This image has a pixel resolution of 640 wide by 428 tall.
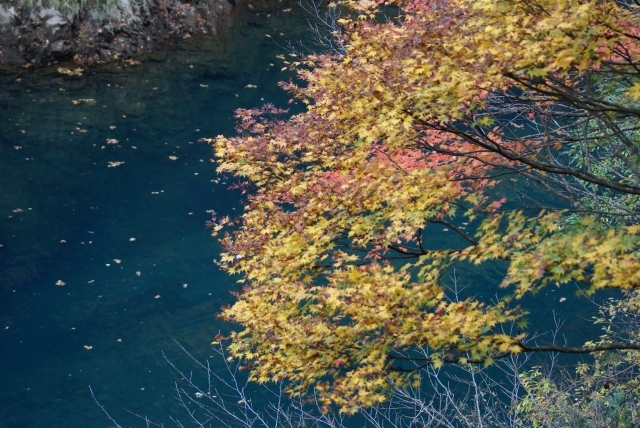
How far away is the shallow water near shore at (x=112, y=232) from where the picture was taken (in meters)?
9.59

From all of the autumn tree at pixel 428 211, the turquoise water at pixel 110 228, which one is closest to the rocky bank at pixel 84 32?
the turquoise water at pixel 110 228

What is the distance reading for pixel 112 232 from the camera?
12.8 metres

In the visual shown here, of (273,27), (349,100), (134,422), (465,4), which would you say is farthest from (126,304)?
(273,27)

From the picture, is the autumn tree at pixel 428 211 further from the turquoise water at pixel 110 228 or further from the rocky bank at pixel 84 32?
the rocky bank at pixel 84 32

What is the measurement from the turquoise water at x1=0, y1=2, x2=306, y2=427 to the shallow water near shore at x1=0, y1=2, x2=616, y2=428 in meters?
0.03

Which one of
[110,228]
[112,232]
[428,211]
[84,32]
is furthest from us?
[84,32]

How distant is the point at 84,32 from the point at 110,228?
8282mm

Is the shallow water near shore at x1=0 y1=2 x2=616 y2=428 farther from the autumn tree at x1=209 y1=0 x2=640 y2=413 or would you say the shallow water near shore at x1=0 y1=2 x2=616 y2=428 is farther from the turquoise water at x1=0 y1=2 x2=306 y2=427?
the autumn tree at x1=209 y1=0 x2=640 y2=413

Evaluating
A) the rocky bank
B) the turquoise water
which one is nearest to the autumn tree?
the turquoise water

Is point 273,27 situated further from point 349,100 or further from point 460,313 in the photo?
point 460,313

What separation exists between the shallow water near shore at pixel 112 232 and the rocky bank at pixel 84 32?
1.99 feet

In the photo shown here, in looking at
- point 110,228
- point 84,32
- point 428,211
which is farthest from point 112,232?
point 428,211

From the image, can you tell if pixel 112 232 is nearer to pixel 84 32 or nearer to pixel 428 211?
pixel 84 32

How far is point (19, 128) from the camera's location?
1582 cm
